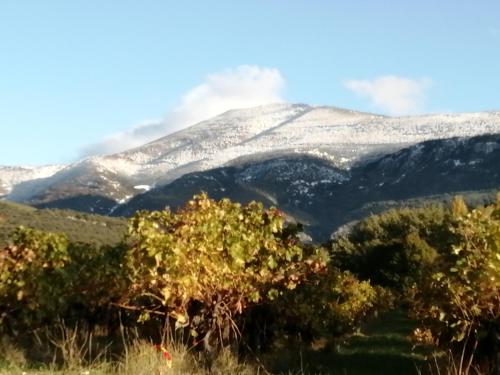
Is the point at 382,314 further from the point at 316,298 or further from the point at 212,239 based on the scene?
the point at 212,239

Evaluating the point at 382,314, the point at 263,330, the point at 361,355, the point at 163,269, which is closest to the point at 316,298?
the point at 263,330

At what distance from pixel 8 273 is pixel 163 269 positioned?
6.14m

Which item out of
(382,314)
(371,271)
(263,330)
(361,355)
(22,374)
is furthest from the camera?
(371,271)

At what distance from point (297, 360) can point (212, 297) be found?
13.8 feet

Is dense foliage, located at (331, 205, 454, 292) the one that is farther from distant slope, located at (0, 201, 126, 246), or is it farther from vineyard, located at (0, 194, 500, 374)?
distant slope, located at (0, 201, 126, 246)

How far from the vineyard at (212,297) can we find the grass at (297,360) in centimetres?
8

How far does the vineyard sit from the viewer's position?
12.8 meters

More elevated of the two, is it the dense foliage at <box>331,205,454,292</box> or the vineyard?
the vineyard

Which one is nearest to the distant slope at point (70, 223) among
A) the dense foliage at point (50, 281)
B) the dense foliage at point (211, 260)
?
the dense foliage at point (50, 281)

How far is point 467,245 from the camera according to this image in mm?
13031

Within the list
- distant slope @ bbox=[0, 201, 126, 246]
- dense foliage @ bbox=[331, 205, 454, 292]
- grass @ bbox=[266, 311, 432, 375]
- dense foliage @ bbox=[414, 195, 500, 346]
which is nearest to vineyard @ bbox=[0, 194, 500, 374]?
dense foliage @ bbox=[414, 195, 500, 346]

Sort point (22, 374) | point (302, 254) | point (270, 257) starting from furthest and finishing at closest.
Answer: point (302, 254) < point (270, 257) < point (22, 374)

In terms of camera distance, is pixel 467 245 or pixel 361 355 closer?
pixel 467 245

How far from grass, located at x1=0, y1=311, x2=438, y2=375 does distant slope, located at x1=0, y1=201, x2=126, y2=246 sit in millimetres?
108120
